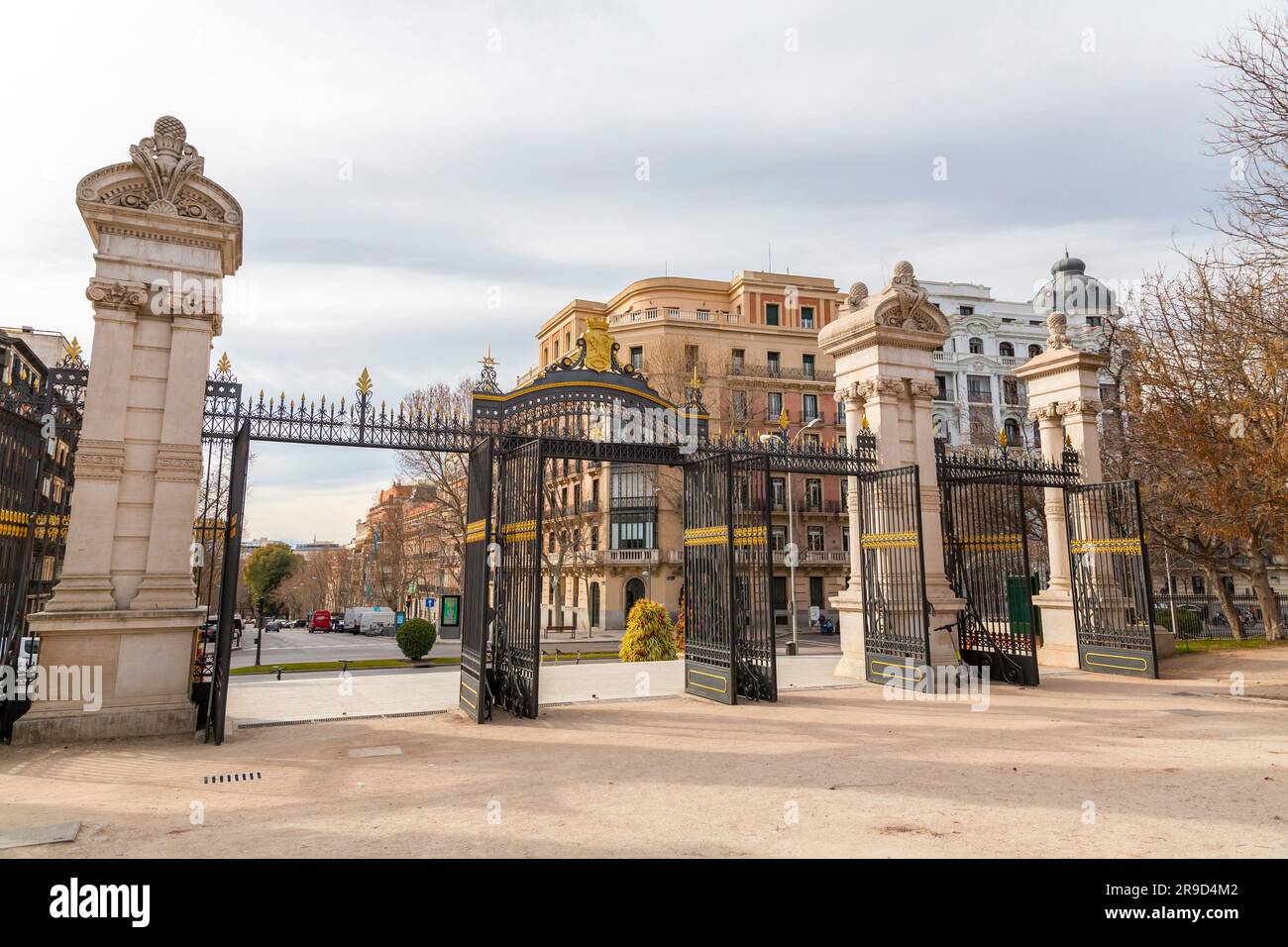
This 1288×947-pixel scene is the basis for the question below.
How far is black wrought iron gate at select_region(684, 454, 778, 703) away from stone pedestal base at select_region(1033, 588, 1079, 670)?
8681 mm

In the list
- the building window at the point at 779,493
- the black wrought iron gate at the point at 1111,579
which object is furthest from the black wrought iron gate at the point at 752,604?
the building window at the point at 779,493

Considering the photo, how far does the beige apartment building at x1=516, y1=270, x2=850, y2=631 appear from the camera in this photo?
4288 centimetres

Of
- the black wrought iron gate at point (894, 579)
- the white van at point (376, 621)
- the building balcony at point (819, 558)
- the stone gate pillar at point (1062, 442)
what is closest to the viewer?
the black wrought iron gate at point (894, 579)

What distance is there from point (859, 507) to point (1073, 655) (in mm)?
6578

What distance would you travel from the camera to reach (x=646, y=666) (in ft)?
60.4

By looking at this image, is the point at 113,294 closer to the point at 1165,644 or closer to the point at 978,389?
the point at 1165,644

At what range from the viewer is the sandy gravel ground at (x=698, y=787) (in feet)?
17.7

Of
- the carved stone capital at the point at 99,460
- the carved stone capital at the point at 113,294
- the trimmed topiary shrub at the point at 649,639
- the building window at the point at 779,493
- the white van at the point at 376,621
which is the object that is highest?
the building window at the point at 779,493

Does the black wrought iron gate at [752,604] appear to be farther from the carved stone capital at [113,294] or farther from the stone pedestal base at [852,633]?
the carved stone capital at [113,294]

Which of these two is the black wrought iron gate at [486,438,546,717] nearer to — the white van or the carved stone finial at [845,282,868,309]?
the carved stone finial at [845,282,868,309]

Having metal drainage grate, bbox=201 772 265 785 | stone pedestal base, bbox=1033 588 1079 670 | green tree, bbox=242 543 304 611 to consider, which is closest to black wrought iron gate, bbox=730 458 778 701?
metal drainage grate, bbox=201 772 265 785

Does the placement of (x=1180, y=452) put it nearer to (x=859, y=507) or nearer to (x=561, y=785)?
(x=859, y=507)

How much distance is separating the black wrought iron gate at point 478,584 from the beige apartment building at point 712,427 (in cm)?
2731
